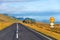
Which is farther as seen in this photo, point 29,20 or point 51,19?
point 29,20

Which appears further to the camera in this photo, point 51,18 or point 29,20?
point 29,20

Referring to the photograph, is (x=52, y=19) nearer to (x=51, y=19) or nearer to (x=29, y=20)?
(x=51, y=19)

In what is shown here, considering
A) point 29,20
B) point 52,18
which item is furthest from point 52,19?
point 29,20

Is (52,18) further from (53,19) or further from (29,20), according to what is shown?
(29,20)

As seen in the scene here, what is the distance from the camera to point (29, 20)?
520 feet

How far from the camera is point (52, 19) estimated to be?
19750 millimetres

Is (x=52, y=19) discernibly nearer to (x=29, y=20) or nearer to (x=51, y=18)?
(x=51, y=18)

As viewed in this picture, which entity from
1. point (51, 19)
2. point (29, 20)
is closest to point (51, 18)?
point (51, 19)

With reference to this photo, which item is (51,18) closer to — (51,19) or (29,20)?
(51,19)

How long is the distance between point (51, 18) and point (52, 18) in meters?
0.13

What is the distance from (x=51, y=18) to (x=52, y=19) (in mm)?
160

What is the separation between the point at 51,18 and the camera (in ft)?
65.2

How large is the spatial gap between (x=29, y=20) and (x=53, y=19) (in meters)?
139

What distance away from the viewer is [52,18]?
19.8 metres
